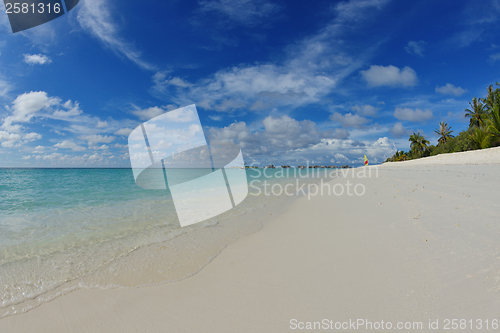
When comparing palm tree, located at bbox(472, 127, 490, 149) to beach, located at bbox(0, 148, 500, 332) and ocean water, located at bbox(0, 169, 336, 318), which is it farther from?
ocean water, located at bbox(0, 169, 336, 318)

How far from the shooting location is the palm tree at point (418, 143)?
67688 millimetres

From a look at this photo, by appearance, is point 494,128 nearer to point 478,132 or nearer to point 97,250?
point 478,132

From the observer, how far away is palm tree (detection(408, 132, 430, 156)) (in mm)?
67688

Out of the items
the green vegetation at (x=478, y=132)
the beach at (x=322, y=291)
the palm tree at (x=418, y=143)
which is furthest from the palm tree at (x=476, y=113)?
the beach at (x=322, y=291)

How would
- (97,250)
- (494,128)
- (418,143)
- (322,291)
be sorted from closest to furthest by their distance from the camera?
(322,291), (97,250), (494,128), (418,143)

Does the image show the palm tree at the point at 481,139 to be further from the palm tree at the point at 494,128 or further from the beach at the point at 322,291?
the beach at the point at 322,291

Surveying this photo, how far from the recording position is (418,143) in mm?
68688

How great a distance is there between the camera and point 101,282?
3.39 meters

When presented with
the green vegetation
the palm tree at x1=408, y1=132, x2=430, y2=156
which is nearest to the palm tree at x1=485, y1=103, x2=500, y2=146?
the green vegetation

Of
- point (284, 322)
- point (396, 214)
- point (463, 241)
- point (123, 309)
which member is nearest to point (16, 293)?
point (123, 309)

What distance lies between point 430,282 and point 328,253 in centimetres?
145

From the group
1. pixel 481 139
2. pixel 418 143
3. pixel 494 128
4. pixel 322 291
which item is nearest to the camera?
pixel 322 291

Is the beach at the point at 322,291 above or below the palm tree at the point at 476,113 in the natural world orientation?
below

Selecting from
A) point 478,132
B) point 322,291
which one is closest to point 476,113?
point 478,132
